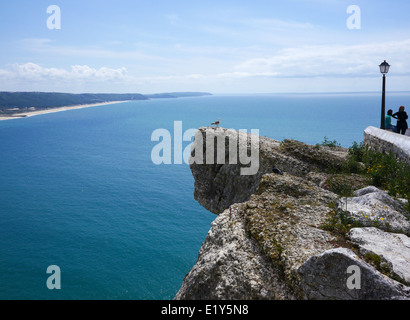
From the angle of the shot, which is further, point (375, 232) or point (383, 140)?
point (383, 140)

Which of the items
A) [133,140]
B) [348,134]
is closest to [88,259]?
[133,140]

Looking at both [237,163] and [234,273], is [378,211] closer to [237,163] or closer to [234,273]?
[234,273]

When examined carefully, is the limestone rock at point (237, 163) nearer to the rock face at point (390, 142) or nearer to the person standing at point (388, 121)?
the rock face at point (390, 142)

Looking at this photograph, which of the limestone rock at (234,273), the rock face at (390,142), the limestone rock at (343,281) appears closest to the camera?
the limestone rock at (343,281)

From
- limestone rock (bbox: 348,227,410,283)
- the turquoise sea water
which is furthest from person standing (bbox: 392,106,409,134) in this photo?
the turquoise sea water

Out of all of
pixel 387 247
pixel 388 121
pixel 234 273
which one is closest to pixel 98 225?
pixel 388 121

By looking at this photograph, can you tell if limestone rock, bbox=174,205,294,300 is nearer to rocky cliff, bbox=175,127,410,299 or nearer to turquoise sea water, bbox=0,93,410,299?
rocky cliff, bbox=175,127,410,299

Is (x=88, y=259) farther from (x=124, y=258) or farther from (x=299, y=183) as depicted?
(x=299, y=183)

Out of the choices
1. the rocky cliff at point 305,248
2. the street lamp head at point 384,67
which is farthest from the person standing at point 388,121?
the rocky cliff at point 305,248
